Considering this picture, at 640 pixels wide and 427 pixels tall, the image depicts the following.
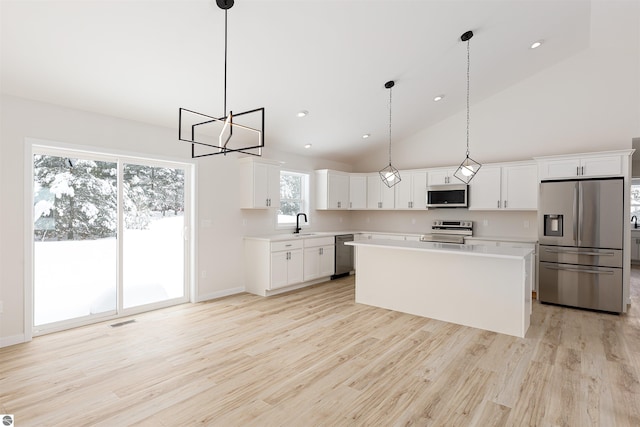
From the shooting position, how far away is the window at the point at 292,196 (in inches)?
257

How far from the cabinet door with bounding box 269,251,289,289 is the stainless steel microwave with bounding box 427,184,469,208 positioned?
2979mm

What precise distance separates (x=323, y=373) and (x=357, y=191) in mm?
5002

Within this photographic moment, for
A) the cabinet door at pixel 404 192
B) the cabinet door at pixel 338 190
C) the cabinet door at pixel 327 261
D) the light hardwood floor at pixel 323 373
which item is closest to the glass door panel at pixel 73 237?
the light hardwood floor at pixel 323 373

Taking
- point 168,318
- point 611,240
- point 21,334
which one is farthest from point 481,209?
point 21,334

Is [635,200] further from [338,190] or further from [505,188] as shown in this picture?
[338,190]

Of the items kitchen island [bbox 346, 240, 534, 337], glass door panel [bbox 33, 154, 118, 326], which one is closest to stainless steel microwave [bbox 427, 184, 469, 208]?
kitchen island [bbox 346, 240, 534, 337]

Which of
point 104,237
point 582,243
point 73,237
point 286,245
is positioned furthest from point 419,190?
point 73,237

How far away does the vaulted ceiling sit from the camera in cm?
276

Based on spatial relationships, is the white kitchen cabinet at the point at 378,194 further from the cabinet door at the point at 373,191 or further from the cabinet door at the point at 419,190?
the cabinet door at the point at 419,190

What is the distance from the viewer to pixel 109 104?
3.77 meters

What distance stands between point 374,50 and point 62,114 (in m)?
3.56

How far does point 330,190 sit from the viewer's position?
693 centimetres

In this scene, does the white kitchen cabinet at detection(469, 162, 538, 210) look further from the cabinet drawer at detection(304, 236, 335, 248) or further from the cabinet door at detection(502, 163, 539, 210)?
the cabinet drawer at detection(304, 236, 335, 248)

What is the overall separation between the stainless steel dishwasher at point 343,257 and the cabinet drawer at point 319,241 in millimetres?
206
